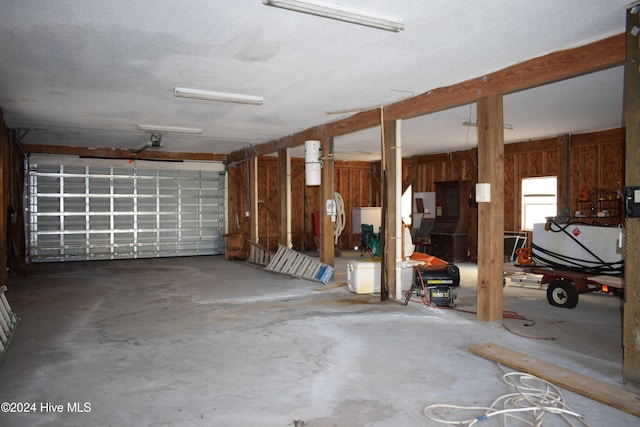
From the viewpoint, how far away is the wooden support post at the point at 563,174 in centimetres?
918

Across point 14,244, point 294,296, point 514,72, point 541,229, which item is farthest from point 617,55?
point 14,244

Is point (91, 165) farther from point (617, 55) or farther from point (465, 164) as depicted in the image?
point (617, 55)

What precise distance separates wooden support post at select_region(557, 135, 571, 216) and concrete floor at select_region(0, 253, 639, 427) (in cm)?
303

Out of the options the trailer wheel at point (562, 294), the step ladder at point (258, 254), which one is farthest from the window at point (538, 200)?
the step ladder at point (258, 254)

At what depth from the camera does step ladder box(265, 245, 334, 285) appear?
7.75m

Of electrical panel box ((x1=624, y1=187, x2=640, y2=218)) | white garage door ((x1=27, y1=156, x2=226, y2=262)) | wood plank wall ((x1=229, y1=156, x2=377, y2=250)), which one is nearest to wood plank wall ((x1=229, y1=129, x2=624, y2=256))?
wood plank wall ((x1=229, y1=156, x2=377, y2=250))

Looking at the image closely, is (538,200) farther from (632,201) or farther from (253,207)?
(632,201)

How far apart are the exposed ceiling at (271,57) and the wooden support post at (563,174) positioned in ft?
4.72

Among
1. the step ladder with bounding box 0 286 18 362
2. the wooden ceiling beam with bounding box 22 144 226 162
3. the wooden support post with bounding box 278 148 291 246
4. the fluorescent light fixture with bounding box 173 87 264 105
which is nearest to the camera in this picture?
the step ladder with bounding box 0 286 18 362

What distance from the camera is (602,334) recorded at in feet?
15.0

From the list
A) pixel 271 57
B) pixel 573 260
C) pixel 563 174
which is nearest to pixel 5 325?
pixel 271 57

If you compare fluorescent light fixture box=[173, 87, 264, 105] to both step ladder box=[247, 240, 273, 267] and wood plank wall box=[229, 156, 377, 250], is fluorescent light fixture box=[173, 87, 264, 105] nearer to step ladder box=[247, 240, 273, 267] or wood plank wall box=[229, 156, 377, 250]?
step ladder box=[247, 240, 273, 267]

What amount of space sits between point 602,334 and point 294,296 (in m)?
3.78

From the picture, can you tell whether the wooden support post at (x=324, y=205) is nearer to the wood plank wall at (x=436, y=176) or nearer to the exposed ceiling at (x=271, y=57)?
the exposed ceiling at (x=271, y=57)
